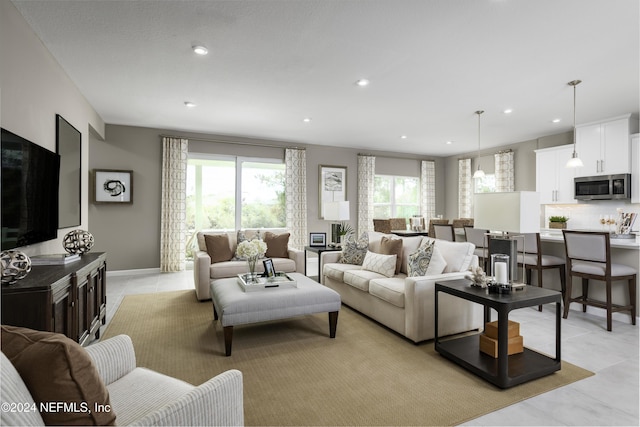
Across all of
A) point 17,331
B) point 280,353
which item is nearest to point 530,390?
point 280,353

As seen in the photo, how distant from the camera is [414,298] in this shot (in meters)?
2.97

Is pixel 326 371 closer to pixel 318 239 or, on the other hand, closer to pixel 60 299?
pixel 60 299

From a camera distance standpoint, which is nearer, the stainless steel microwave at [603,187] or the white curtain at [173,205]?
the stainless steel microwave at [603,187]

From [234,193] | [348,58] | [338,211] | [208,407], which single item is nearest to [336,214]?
[338,211]

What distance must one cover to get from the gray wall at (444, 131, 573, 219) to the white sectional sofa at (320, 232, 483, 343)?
4498mm

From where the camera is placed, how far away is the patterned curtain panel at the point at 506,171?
7.26 metres

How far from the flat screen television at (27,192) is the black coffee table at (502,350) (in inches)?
126

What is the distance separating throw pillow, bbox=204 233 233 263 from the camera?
4.78 meters

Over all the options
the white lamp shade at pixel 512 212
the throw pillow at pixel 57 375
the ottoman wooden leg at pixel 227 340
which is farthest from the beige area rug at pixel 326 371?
the throw pillow at pixel 57 375

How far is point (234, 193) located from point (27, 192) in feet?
14.3

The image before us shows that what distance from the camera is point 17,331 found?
997mm

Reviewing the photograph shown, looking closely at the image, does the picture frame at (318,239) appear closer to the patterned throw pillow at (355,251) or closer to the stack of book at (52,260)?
the patterned throw pillow at (355,251)

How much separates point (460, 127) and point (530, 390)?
474 cm

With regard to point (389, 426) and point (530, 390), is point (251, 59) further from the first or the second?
point (530, 390)
